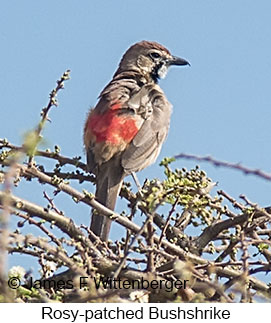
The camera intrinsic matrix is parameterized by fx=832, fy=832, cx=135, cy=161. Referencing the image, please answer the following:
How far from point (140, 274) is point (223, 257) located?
0.67m

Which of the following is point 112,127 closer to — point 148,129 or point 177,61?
point 148,129

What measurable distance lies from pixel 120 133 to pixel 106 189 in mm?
640

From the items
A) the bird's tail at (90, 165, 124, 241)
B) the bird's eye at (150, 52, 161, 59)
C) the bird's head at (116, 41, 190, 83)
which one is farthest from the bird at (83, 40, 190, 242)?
the bird's eye at (150, 52, 161, 59)

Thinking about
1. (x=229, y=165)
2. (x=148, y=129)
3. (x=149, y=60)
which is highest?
(x=149, y=60)

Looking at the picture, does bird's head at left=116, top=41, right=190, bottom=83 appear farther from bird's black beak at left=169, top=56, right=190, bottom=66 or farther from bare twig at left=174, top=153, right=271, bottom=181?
bare twig at left=174, top=153, right=271, bottom=181

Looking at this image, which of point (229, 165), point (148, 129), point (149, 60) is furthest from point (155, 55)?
point (229, 165)

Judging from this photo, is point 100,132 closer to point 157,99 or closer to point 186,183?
point 157,99

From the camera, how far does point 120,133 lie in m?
6.12

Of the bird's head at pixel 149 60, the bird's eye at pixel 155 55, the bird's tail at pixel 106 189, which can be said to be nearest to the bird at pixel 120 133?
the bird's tail at pixel 106 189

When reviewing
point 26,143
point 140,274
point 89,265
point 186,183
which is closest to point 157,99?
point 186,183

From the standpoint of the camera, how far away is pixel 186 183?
4043mm

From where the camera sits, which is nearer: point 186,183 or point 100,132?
point 186,183

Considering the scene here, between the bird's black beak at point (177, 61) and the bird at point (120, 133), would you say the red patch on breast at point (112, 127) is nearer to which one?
the bird at point (120, 133)

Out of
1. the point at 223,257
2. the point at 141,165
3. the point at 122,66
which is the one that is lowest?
the point at 223,257
